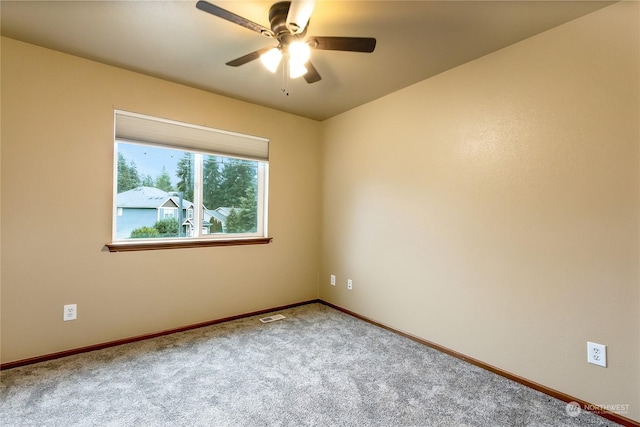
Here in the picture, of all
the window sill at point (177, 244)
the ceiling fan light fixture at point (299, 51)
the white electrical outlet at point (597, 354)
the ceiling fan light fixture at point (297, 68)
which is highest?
the ceiling fan light fixture at point (299, 51)

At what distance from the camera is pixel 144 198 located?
271 cm

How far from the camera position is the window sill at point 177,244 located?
2502mm

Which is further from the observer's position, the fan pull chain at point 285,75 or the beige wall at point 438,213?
the fan pull chain at point 285,75

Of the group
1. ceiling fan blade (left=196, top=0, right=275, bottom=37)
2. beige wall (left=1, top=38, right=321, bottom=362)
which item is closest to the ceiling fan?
ceiling fan blade (left=196, top=0, right=275, bottom=37)

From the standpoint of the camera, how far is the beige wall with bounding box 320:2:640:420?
5.50 ft

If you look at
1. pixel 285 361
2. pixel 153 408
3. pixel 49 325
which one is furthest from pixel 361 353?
pixel 49 325

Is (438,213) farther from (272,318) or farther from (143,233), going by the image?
(143,233)

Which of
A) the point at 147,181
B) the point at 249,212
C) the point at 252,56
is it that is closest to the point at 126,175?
the point at 147,181

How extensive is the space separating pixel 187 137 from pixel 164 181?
466 millimetres

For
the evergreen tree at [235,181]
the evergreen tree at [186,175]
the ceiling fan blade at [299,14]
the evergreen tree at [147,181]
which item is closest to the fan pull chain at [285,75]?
the ceiling fan blade at [299,14]

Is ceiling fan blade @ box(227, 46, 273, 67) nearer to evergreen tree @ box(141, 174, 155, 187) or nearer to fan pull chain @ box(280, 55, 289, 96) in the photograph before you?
fan pull chain @ box(280, 55, 289, 96)

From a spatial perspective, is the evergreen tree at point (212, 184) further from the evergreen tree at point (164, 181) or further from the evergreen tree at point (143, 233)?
the evergreen tree at point (143, 233)

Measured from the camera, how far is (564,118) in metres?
1.86

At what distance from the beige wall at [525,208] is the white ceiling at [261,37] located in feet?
0.73
